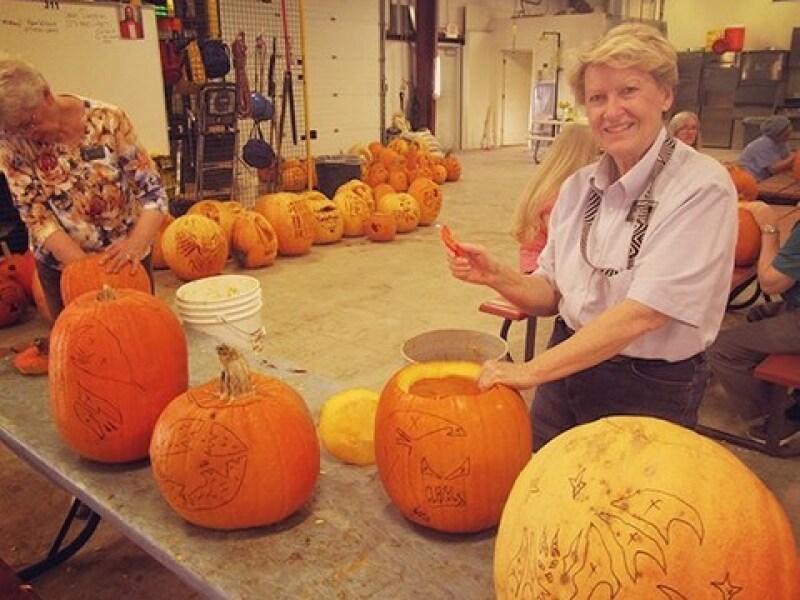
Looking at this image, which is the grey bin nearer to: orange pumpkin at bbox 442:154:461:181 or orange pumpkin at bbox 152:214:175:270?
orange pumpkin at bbox 442:154:461:181

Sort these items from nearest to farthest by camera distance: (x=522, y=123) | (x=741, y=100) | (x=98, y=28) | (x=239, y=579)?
(x=239, y=579) → (x=98, y=28) → (x=741, y=100) → (x=522, y=123)

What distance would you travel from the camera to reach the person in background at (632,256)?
142 centimetres

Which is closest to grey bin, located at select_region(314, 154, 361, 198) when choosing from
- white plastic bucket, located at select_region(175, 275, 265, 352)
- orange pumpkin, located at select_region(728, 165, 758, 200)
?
orange pumpkin, located at select_region(728, 165, 758, 200)

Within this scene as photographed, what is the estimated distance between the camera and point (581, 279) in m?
1.66

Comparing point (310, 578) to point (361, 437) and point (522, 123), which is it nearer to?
point (361, 437)

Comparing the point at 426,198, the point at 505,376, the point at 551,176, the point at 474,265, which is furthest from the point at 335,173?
the point at 505,376

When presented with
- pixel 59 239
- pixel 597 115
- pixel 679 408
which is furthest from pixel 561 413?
pixel 59 239

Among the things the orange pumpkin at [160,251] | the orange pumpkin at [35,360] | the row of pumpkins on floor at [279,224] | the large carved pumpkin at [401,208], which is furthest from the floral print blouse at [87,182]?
the large carved pumpkin at [401,208]

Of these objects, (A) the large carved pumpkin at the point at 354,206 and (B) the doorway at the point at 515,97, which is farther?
(B) the doorway at the point at 515,97

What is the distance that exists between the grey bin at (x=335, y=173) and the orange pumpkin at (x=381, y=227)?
184 centimetres

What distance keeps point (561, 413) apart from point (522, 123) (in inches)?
676

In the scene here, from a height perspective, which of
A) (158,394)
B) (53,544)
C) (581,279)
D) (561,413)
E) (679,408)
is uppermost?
(581,279)

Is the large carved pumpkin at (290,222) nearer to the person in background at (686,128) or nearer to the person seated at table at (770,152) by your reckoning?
the person in background at (686,128)

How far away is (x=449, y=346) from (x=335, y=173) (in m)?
7.18
